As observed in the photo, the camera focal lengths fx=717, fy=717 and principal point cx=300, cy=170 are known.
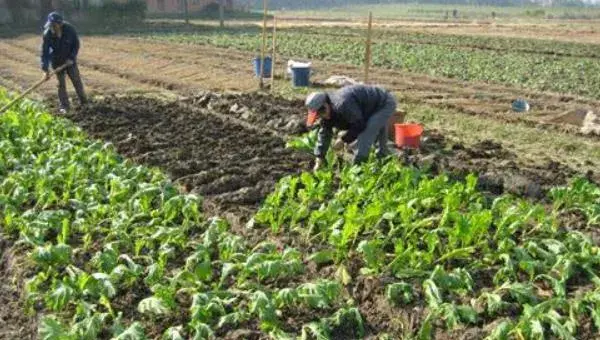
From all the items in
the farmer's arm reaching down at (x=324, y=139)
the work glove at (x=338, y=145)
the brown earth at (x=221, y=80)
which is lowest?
the brown earth at (x=221, y=80)

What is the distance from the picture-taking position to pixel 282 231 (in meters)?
7.51

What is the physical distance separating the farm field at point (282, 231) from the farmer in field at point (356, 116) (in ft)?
1.19

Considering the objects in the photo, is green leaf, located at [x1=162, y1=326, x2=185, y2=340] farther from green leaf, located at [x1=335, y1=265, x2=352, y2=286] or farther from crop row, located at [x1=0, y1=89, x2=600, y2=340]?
green leaf, located at [x1=335, y1=265, x2=352, y2=286]

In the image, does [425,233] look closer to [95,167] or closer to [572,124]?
[95,167]

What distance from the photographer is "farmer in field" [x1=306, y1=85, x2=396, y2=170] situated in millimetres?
8570

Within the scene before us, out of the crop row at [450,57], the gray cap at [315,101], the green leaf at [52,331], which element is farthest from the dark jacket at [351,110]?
the crop row at [450,57]

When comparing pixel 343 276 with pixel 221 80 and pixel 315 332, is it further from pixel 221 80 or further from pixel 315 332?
pixel 221 80

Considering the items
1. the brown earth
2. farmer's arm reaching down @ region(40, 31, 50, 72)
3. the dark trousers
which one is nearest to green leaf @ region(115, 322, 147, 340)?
farmer's arm reaching down @ region(40, 31, 50, 72)

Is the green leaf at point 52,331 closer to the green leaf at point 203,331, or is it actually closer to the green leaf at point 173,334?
the green leaf at point 173,334

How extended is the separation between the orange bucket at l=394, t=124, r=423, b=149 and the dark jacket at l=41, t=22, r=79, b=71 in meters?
6.73

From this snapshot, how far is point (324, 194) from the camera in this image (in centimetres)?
817

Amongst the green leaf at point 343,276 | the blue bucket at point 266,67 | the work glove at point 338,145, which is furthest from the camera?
the blue bucket at point 266,67

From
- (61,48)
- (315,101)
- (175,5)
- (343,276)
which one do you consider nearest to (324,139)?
(315,101)

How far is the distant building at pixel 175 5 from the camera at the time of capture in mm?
64188
